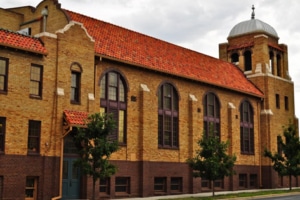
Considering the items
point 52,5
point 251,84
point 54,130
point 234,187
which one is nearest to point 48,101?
point 54,130

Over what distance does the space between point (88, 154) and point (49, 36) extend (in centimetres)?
707

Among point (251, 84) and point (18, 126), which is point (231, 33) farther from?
point (18, 126)

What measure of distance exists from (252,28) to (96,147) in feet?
95.5

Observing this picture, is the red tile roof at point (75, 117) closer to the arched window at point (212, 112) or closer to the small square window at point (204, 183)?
the arched window at point (212, 112)

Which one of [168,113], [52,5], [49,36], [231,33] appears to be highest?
[231,33]

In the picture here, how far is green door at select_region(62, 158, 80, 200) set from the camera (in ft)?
85.6

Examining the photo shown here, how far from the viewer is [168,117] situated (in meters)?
34.1

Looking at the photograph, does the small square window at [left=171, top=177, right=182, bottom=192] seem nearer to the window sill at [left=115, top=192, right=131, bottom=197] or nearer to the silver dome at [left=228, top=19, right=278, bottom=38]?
the window sill at [left=115, top=192, right=131, bottom=197]

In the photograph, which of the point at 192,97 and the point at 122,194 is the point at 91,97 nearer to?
the point at 122,194

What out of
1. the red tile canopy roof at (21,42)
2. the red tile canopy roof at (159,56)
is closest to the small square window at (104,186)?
the red tile canopy roof at (159,56)

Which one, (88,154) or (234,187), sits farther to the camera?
(234,187)

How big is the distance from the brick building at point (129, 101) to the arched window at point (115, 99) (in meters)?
0.07

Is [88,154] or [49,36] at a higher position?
[49,36]

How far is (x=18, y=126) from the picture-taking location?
942 inches
